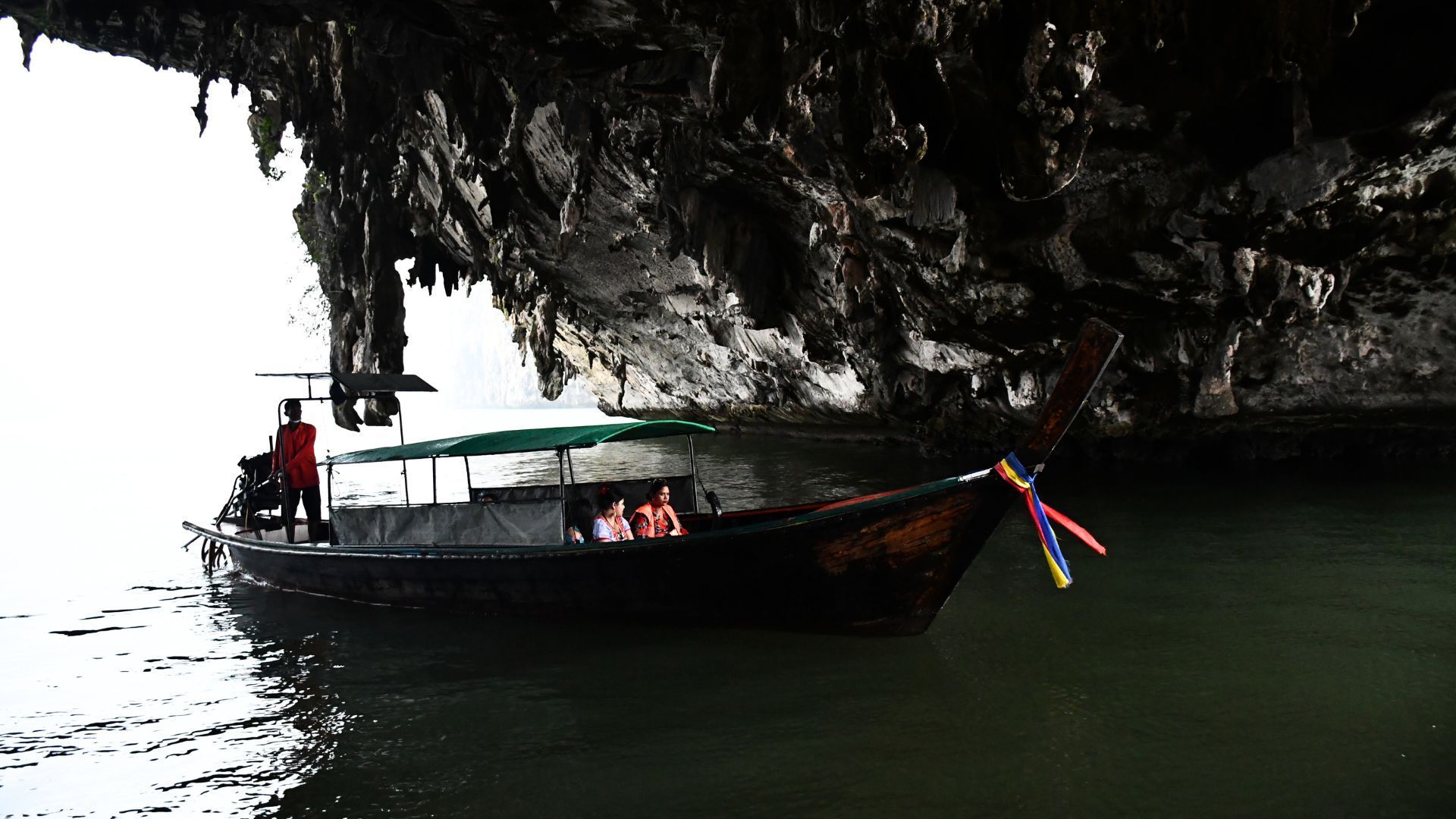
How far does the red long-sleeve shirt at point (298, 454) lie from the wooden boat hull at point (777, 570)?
3.50 meters

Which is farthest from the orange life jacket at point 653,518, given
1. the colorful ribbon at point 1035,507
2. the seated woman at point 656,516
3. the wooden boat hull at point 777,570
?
the colorful ribbon at point 1035,507

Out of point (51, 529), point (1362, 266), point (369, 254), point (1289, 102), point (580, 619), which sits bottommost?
point (580, 619)

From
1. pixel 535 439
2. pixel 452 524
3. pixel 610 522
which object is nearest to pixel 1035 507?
pixel 610 522

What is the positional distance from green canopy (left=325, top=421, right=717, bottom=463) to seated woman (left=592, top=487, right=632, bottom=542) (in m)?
0.59

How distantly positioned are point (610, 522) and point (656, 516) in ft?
1.50

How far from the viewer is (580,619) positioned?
7609 millimetres

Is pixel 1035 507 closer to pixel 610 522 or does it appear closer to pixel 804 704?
pixel 804 704

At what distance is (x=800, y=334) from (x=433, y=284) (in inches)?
331

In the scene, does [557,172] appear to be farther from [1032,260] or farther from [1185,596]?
[1185,596]

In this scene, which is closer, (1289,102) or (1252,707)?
(1252,707)

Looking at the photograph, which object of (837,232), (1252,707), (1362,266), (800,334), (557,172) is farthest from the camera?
(800,334)

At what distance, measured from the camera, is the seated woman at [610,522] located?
7.73 meters

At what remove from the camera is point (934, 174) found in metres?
10.2

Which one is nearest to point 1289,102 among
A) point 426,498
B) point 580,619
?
point 580,619
